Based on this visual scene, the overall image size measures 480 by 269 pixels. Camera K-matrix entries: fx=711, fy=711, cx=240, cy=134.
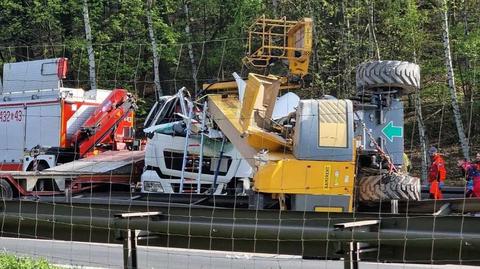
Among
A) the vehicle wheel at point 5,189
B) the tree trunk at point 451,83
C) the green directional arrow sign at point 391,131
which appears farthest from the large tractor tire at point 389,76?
the tree trunk at point 451,83

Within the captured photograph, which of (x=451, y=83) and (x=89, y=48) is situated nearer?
(x=451, y=83)

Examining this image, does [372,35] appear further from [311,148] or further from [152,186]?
[311,148]

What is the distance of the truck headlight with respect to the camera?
563 inches

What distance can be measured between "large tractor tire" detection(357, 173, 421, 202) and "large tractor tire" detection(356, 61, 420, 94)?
185cm

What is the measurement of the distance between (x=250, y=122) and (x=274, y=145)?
598 millimetres

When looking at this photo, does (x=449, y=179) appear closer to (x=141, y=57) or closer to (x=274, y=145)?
(x=274, y=145)

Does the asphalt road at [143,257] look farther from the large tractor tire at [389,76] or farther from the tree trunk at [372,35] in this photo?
the tree trunk at [372,35]

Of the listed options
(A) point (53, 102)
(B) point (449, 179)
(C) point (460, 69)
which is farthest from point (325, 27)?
(A) point (53, 102)

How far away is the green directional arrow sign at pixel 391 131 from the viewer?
11.7 meters

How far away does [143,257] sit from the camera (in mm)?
9641

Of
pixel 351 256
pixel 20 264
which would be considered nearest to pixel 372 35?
pixel 351 256

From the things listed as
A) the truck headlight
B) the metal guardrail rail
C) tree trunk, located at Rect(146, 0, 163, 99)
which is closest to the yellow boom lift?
the truck headlight

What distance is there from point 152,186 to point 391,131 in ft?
16.8

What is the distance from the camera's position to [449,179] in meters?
20.1
